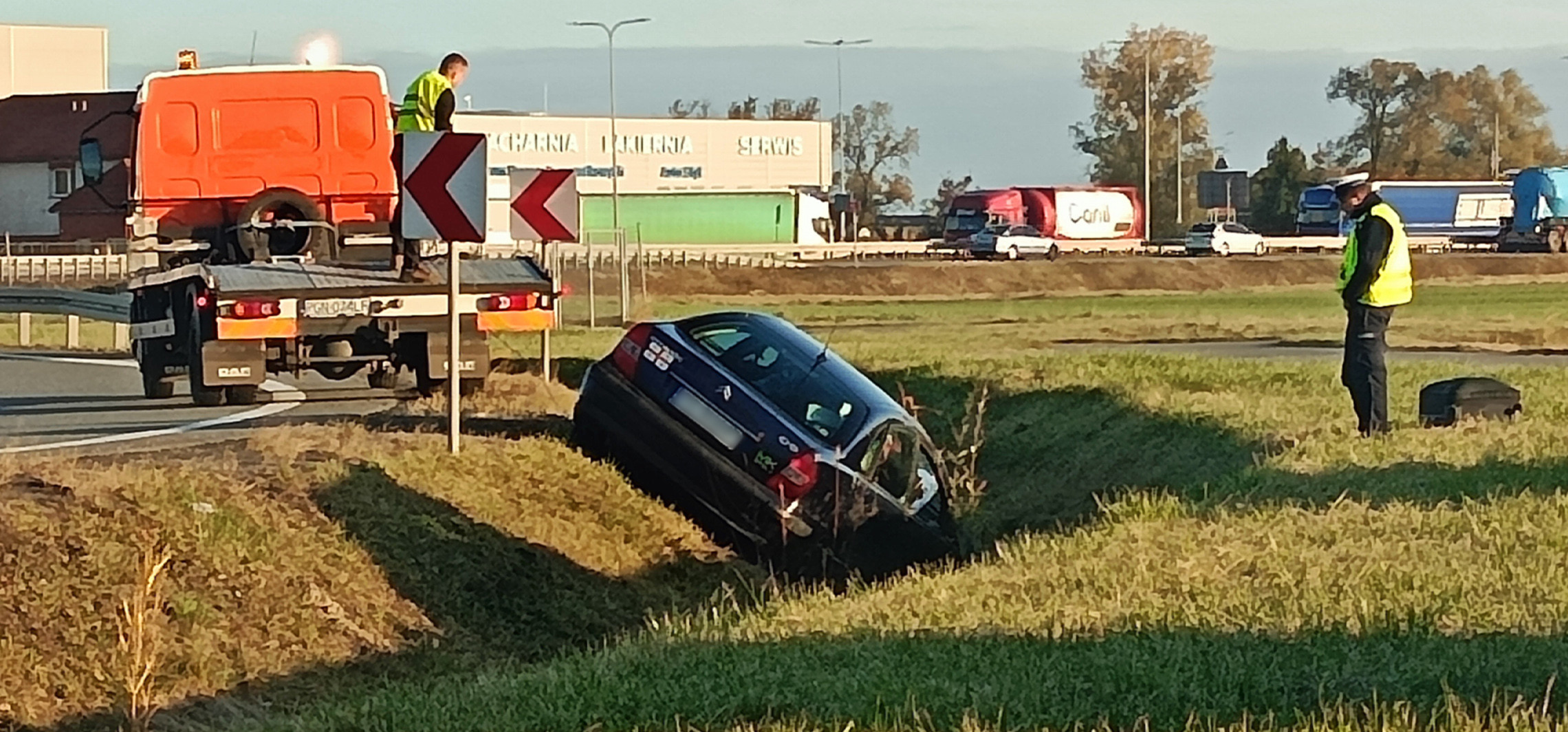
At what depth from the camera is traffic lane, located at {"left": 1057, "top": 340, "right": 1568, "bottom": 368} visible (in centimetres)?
2595

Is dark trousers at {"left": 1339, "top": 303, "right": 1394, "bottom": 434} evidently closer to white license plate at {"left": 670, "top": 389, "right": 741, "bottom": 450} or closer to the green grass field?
the green grass field

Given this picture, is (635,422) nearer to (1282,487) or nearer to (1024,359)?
(1282,487)

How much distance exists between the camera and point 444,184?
1362 centimetres

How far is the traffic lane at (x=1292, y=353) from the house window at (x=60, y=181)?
201 feet

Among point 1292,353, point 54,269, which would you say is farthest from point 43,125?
point 1292,353

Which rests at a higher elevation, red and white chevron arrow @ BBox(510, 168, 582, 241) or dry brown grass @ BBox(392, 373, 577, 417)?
red and white chevron arrow @ BBox(510, 168, 582, 241)

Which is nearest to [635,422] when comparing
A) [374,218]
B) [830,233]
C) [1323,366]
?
[374,218]

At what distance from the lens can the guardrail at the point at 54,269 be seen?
5577 centimetres

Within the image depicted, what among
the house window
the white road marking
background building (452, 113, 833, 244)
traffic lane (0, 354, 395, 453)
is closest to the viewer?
the white road marking

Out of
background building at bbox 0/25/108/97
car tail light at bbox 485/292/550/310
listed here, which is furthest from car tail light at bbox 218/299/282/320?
background building at bbox 0/25/108/97

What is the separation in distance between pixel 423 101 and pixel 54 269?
45025 mm

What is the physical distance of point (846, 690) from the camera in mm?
7176

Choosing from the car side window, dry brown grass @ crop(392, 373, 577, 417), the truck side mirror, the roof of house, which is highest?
the roof of house

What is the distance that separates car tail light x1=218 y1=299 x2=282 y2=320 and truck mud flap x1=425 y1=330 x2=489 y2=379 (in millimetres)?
1180
